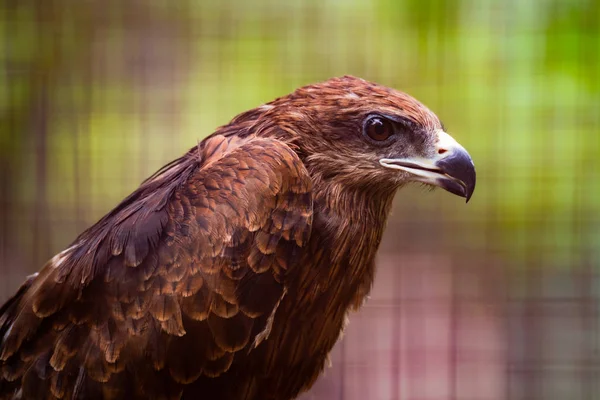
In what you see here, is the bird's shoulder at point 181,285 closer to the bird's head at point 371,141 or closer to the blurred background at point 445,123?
the bird's head at point 371,141

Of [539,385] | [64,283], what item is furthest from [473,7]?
[64,283]

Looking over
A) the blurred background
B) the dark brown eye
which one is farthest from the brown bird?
the blurred background

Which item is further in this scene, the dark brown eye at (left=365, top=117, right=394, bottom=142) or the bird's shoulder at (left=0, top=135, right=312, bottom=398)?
the dark brown eye at (left=365, top=117, right=394, bottom=142)

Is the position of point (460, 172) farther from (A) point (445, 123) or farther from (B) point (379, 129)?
(A) point (445, 123)

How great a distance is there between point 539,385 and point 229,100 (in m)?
3.04

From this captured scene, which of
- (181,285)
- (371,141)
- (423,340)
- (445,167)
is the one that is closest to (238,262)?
(181,285)

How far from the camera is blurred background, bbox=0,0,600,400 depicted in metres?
4.91

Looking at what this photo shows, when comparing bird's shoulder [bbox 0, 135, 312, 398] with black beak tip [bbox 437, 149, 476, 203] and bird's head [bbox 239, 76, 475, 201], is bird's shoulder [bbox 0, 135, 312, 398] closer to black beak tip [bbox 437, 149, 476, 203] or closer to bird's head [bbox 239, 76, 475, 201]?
bird's head [bbox 239, 76, 475, 201]

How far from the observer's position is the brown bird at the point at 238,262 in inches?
94.8

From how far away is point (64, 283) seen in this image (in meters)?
2.53

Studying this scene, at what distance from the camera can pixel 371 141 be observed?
2645 mm

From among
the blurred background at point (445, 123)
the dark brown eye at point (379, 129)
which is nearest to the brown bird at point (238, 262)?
the dark brown eye at point (379, 129)

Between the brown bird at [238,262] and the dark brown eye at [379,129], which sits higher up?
the dark brown eye at [379,129]

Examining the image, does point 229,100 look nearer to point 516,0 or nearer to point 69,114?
point 69,114
